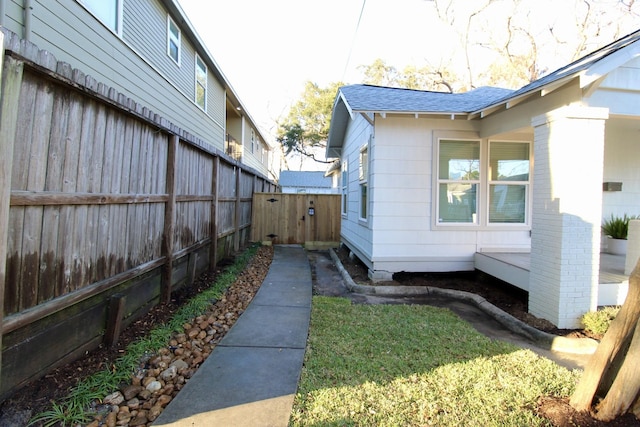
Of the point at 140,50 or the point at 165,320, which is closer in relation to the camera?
the point at 165,320

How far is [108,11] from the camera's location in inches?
245

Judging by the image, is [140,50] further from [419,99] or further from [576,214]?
[576,214]

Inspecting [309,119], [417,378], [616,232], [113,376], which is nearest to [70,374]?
[113,376]

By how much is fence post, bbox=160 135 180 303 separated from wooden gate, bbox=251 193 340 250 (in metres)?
6.74

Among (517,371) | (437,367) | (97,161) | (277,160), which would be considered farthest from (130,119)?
(277,160)

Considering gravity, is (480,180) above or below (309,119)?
below

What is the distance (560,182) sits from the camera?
401 centimetres

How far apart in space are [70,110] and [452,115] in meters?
5.44

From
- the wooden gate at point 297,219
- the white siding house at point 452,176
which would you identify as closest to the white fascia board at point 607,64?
the white siding house at point 452,176

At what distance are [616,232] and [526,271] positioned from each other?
311 cm

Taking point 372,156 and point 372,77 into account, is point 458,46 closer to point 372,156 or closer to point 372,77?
point 372,77

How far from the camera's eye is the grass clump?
2.17m

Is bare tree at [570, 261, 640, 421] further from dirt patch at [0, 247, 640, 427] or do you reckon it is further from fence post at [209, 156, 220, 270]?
fence post at [209, 156, 220, 270]

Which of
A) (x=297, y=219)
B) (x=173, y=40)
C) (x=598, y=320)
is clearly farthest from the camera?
(x=297, y=219)
